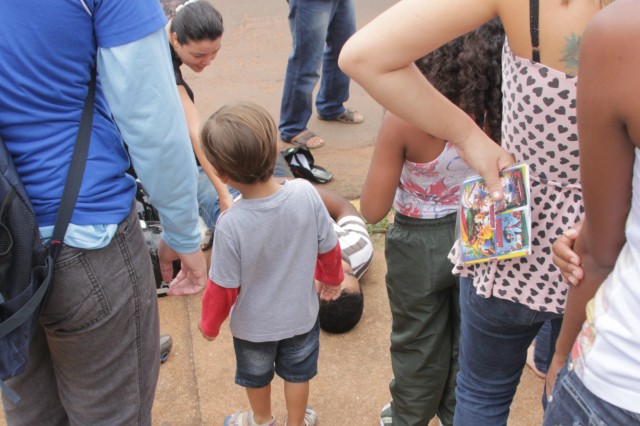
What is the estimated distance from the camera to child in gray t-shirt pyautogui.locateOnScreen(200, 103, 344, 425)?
2191 mm

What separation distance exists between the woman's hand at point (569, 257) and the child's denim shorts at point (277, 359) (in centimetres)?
125

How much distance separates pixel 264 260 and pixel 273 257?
0.03 meters

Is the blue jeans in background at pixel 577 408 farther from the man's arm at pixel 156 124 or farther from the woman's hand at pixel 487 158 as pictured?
the man's arm at pixel 156 124

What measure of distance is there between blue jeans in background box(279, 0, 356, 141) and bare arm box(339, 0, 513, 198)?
3.53 metres

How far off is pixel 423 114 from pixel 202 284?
0.97m

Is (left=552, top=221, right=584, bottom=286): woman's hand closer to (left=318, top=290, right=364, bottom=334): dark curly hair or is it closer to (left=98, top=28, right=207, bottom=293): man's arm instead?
(left=98, top=28, right=207, bottom=293): man's arm

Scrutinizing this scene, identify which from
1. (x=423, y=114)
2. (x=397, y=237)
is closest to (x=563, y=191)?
(x=423, y=114)

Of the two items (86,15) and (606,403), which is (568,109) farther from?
(86,15)

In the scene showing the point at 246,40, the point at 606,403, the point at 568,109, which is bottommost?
the point at 246,40

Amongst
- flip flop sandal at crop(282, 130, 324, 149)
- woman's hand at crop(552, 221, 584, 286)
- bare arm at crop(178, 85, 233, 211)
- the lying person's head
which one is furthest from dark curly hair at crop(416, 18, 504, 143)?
flip flop sandal at crop(282, 130, 324, 149)

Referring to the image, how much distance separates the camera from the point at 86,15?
1.72 metres

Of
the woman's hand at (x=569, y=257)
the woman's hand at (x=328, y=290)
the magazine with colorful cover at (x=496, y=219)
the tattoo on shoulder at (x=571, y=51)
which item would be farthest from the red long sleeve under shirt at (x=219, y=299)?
the tattoo on shoulder at (x=571, y=51)

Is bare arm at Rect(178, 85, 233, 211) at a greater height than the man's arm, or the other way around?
the man's arm

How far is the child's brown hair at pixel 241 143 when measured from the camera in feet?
7.09
